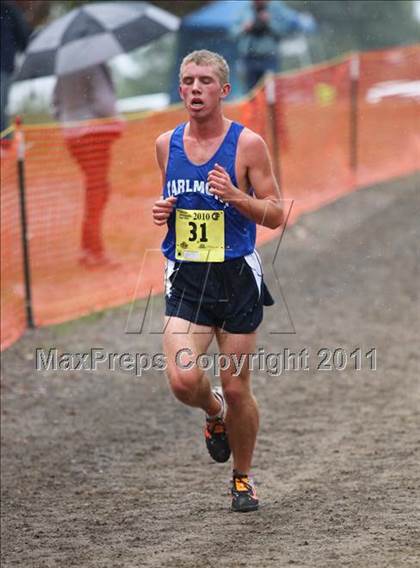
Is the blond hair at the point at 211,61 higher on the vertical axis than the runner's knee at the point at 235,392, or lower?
higher

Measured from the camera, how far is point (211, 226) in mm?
5477

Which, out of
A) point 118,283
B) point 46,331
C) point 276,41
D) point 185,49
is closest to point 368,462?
point 46,331

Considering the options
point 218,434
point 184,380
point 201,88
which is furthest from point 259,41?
point 184,380

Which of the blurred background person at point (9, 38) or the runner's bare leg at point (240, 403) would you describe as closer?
the runner's bare leg at point (240, 403)

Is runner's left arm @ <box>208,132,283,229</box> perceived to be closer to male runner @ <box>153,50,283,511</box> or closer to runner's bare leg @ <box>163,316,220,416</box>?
male runner @ <box>153,50,283,511</box>

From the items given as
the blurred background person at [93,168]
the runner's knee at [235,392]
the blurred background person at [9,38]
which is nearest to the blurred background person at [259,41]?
the blurred background person at [9,38]

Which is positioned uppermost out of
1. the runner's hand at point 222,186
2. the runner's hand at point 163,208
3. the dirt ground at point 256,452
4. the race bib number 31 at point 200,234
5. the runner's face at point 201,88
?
the runner's face at point 201,88

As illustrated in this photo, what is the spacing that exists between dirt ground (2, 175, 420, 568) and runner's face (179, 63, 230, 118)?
1.95 meters

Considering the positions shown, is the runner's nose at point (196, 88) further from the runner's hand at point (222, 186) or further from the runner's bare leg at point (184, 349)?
the runner's bare leg at point (184, 349)

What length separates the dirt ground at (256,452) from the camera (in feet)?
17.6

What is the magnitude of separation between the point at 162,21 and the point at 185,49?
753cm

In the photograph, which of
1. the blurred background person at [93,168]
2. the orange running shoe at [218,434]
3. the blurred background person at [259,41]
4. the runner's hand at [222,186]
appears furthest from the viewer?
the blurred background person at [259,41]

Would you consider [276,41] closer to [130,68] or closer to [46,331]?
[130,68]

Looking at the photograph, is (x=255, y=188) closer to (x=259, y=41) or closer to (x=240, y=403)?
(x=240, y=403)
